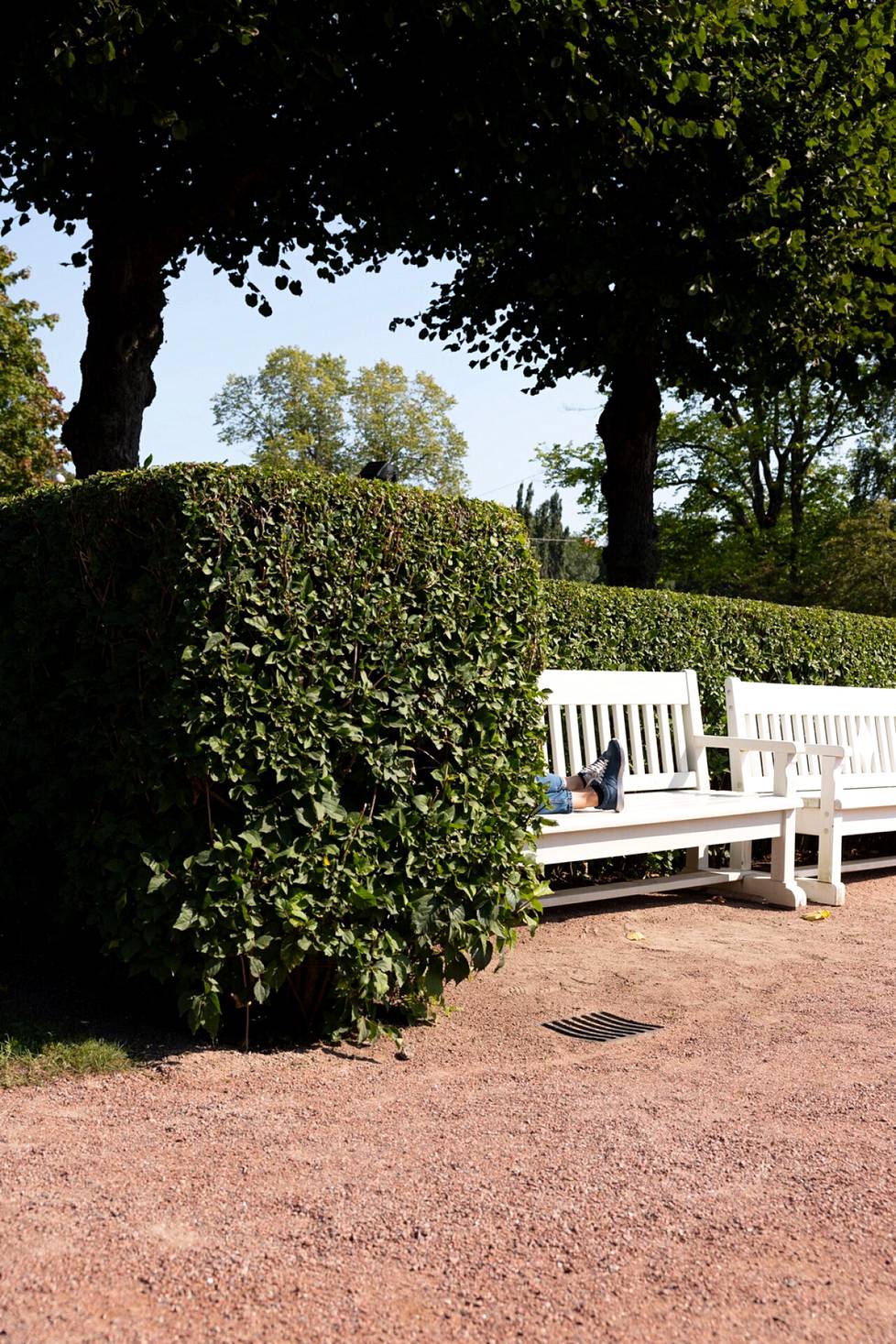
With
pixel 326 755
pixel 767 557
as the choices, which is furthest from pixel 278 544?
pixel 767 557

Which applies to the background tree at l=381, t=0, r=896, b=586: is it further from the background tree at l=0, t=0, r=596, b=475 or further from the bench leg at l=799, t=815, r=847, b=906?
the bench leg at l=799, t=815, r=847, b=906

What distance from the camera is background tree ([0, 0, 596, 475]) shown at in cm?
701

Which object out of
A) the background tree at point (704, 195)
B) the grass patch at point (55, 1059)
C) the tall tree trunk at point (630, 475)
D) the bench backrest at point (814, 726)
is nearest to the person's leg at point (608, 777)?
the bench backrest at point (814, 726)

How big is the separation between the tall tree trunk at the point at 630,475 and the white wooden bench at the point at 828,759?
3.52m

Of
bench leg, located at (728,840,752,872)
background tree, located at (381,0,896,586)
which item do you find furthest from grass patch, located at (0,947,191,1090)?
background tree, located at (381,0,896,586)

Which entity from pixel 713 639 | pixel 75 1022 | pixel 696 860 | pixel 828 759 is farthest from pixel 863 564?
pixel 75 1022

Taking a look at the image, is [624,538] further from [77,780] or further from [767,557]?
[767,557]

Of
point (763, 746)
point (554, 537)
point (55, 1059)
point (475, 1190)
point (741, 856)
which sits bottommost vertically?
point (475, 1190)

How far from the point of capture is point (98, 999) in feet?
13.9

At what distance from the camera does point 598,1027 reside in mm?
4352

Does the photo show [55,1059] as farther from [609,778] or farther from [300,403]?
[300,403]

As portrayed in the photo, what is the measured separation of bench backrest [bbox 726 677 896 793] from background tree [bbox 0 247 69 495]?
21.6 m

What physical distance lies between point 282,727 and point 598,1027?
1.76 m

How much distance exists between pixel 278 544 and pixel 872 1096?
254 cm
